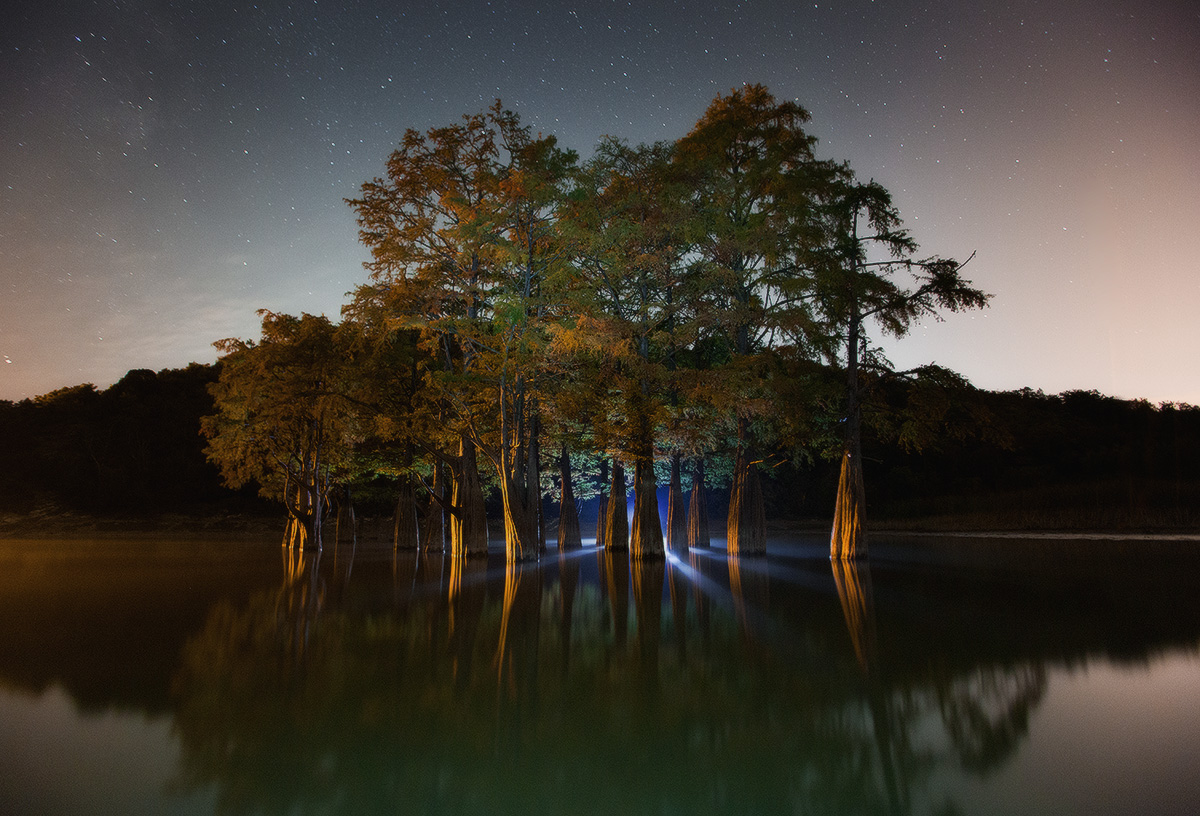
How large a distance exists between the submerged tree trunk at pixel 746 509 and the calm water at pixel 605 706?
42.9 ft

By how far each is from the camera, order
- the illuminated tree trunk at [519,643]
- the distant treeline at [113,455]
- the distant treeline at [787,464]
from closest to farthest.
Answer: the illuminated tree trunk at [519,643], the distant treeline at [787,464], the distant treeline at [113,455]

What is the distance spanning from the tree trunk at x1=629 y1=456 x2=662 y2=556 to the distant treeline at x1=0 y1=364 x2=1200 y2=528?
837 inches

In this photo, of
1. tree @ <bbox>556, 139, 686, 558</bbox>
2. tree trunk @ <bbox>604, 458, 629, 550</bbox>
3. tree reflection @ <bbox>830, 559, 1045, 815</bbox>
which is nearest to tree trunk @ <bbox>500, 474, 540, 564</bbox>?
tree @ <bbox>556, 139, 686, 558</bbox>

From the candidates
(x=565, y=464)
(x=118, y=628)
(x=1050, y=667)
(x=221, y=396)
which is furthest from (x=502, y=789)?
(x=221, y=396)

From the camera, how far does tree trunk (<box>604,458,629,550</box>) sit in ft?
89.6

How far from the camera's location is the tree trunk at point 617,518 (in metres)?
27.3

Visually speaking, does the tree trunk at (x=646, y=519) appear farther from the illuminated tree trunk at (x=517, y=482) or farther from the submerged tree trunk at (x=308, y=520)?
the submerged tree trunk at (x=308, y=520)

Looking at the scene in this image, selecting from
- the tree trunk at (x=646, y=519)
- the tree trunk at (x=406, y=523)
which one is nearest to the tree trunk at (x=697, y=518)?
the tree trunk at (x=646, y=519)

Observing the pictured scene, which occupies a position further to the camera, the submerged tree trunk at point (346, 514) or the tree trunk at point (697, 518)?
the submerged tree trunk at point (346, 514)

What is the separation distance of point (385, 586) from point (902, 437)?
51.4ft

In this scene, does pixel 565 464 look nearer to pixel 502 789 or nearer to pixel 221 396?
pixel 221 396

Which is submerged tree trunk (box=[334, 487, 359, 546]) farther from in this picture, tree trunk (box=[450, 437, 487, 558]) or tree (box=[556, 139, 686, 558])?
tree (box=[556, 139, 686, 558])

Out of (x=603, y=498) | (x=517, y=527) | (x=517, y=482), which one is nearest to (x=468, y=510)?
(x=517, y=482)

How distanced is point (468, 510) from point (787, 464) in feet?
115
